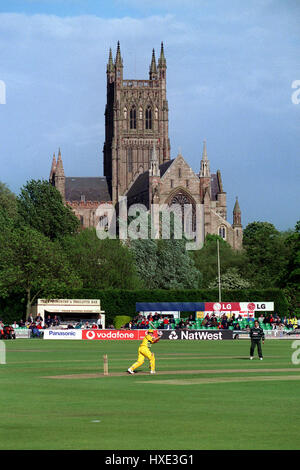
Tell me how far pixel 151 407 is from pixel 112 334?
51.6m

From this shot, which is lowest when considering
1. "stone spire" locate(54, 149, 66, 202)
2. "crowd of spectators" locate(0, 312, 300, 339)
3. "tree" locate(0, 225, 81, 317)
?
"crowd of spectators" locate(0, 312, 300, 339)

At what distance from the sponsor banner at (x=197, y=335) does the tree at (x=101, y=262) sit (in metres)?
29.2

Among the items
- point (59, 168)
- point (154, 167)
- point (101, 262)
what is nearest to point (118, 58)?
point (59, 168)

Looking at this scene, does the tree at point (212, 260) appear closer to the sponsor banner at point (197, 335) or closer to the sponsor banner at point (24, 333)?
the sponsor banner at point (197, 335)

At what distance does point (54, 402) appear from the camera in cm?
2186

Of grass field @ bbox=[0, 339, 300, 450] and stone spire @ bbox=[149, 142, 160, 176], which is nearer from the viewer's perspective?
grass field @ bbox=[0, 339, 300, 450]

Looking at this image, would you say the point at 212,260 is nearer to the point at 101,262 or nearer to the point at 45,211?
the point at 45,211

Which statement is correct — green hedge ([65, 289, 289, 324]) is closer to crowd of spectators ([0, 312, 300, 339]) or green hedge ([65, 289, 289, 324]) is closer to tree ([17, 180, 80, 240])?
crowd of spectators ([0, 312, 300, 339])

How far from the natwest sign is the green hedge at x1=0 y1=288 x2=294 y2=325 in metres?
18.4

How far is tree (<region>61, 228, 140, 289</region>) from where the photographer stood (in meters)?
102

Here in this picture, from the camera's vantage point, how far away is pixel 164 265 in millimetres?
115875

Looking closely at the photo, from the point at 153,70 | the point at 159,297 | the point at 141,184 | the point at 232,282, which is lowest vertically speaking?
the point at 159,297

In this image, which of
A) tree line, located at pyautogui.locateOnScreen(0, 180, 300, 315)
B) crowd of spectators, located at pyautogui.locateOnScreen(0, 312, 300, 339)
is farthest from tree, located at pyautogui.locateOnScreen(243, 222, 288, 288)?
crowd of spectators, located at pyautogui.locateOnScreen(0, 312, 300, 339)
